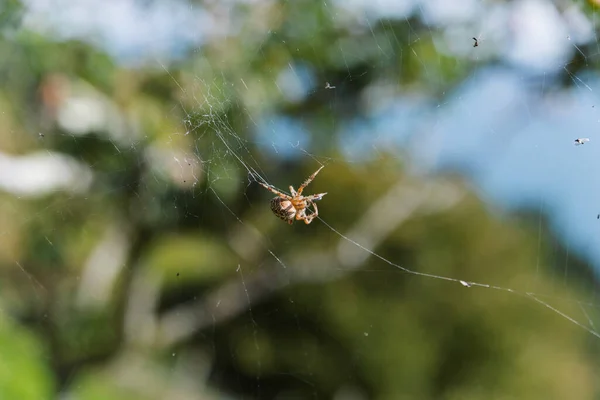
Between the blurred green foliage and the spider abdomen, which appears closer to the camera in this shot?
the spider abdomen

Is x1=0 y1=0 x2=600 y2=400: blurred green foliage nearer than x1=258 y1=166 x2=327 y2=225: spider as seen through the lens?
No

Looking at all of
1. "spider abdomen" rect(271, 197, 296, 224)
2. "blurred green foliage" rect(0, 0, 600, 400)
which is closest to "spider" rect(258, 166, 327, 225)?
"spider abdomen" rect(271, 197, 296, 224)

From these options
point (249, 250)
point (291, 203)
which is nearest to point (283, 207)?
point (291, 203)

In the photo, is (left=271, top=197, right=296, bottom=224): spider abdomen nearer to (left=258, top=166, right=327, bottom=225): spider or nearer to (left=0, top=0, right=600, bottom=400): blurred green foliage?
(left=258, top=166, right=327, bottom=225): spider

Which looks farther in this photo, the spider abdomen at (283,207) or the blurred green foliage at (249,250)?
the blurred green foliage at (249,250)

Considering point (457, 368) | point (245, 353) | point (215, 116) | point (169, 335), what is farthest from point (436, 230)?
point (215, 116)

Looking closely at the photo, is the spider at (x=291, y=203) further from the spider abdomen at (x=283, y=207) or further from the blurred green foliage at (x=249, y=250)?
the blurred green foliage at (x=249, y=250)

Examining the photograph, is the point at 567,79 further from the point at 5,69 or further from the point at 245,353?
the point at 245,353

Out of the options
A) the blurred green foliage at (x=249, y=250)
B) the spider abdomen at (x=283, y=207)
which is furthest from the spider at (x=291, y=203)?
the blurred green foliage at (x=249, y=250)

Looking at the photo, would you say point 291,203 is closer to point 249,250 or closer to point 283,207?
point 283,207
